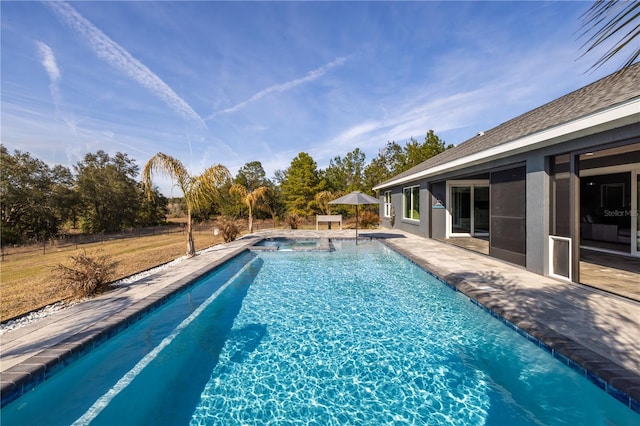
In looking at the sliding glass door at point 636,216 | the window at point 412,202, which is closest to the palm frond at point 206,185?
the window at point 412,202

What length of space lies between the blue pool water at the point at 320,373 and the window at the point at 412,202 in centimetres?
952

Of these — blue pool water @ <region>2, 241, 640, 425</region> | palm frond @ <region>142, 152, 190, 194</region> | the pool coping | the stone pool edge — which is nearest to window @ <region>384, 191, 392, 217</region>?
palm frond @ <region>142, 152, 190, 194</region>

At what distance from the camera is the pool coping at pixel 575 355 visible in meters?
2.57

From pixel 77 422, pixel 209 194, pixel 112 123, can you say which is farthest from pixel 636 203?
pixel 112 123

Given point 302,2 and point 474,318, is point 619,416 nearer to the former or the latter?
point 474,318

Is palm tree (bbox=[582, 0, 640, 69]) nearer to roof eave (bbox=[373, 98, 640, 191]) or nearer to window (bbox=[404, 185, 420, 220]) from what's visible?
roof eave (bbox=[373, 98, 640, 191])

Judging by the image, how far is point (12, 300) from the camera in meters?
5.27

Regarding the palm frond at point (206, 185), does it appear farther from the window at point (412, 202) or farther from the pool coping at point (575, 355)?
the window at point (412, 202)

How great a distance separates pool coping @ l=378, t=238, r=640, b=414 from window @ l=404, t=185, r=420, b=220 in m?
9.81

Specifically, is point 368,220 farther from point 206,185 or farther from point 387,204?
point 206,185

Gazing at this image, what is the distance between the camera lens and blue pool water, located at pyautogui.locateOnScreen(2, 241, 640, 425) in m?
2.76

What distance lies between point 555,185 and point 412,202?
9.10 m

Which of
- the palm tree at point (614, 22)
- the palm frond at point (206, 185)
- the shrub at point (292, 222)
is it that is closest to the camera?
the palm tree at point (614, 22)

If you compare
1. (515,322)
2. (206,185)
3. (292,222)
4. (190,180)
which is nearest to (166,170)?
(190,180)
